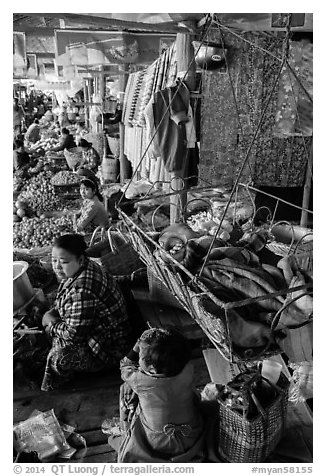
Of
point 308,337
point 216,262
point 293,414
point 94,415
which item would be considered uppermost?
point 216,262

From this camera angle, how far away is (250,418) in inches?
66.5

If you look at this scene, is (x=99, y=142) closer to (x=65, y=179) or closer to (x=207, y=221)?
(x=65, y=179)

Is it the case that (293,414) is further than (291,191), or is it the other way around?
(291,191)

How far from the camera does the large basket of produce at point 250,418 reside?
170 centimetres

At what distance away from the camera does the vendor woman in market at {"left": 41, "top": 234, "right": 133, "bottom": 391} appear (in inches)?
111

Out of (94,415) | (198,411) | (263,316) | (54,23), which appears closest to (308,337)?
(263,316)

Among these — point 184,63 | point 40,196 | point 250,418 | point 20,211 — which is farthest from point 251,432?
Result: point 40,196

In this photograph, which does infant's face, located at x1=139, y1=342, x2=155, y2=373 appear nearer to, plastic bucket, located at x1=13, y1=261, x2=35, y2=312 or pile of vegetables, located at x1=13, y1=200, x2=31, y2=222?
plastic bucket, located at x1=13, y1=261, x2=35, y2=312

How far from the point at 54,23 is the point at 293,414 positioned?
662cm

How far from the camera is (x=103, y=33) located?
518 cm

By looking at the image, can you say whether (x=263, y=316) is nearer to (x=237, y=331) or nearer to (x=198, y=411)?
(x=237, y=331)

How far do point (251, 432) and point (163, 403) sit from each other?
42 centimetres

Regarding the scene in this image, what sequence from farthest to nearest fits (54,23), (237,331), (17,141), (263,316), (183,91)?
(17,141)
(54,23)
(183,91)
(263,316)
(237,331)

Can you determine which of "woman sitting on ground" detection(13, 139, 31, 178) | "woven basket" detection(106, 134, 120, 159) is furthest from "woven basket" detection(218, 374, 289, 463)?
"woman sitting on ground" detection(13, 139, 31, 178)
